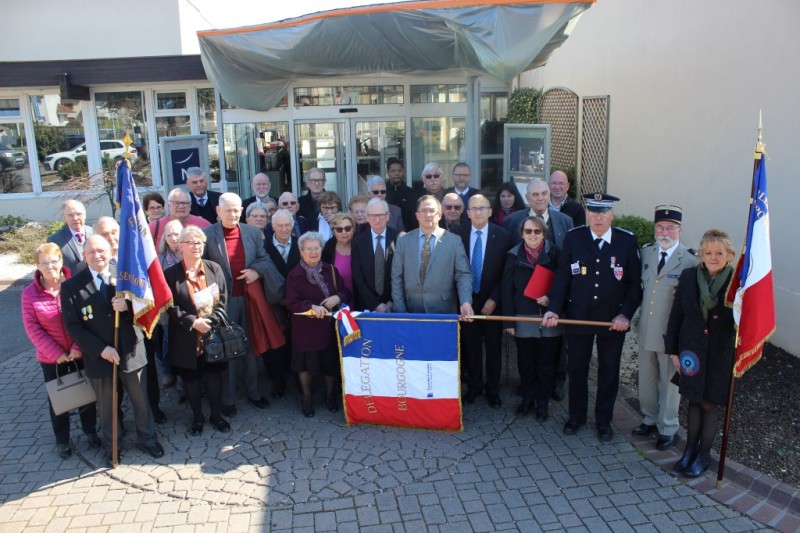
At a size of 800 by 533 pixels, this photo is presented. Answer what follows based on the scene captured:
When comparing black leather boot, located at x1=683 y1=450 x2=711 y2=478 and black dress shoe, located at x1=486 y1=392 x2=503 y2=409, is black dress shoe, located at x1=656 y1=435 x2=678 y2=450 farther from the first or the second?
black dress shoe, located at x1=486 y1=392 x2=503 y2=409

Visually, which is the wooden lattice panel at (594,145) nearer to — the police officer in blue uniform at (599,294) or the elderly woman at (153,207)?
the police officer in blue uniform at (599,294)

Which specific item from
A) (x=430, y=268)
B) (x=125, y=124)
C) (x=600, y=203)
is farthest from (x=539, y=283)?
(x=125, y=124)

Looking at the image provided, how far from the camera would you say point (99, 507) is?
449cm

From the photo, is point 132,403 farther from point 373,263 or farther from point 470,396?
point 470,396

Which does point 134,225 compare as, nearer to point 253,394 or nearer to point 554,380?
point 253,394

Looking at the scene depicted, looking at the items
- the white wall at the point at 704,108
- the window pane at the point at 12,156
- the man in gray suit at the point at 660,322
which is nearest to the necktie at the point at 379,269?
the man in gray suit at the point at 660,322

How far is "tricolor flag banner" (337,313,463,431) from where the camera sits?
5312mm

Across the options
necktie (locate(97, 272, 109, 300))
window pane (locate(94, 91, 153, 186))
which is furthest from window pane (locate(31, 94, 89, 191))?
necktie (locate(97, 272, 109, 300))

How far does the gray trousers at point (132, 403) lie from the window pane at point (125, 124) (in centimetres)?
1016

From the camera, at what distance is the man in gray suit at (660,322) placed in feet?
15.9

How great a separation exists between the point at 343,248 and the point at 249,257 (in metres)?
0.87

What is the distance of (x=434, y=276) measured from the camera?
5531mm

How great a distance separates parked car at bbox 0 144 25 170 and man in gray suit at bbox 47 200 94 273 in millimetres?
10019

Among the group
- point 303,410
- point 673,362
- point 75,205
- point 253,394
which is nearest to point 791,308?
point 673,362
